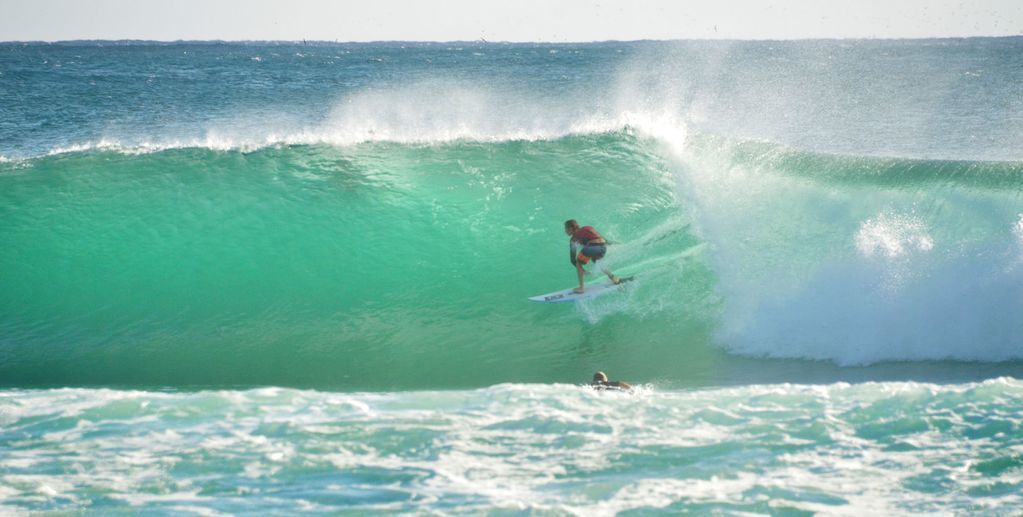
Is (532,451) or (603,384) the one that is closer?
(532,451)

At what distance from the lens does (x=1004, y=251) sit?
9.64 metres

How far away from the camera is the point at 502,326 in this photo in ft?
31.9

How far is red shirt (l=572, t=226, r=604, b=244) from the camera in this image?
31.6 feet

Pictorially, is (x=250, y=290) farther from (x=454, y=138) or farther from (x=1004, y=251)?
(x=1004, y=251)

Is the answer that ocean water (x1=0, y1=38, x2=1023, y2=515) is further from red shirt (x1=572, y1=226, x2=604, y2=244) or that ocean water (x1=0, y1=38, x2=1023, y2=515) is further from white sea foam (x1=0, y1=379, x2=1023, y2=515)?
red shirt (x1=572, y1=226, x2=604, y2=244)

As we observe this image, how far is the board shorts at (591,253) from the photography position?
9633 mm

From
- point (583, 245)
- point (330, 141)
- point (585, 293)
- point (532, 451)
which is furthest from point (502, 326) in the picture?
point (330, 141)

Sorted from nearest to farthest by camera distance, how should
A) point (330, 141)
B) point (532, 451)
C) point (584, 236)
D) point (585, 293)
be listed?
point (532, 451), point (584, 236), point (585, 293), point (330, 141)

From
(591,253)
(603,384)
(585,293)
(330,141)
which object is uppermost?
(330,141)

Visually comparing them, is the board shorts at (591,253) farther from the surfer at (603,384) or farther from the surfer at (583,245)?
the surfer at (603,384)

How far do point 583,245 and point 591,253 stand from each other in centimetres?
12

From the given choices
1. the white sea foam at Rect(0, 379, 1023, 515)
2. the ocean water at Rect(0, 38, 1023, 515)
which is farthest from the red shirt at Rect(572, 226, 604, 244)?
the white sea foam at Rect(0, 379, 1023, 515)

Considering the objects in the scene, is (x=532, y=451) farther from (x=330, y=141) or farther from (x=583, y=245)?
(x=330, y=141)

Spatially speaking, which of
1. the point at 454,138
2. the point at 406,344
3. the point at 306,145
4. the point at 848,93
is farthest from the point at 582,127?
the point at 848,93
